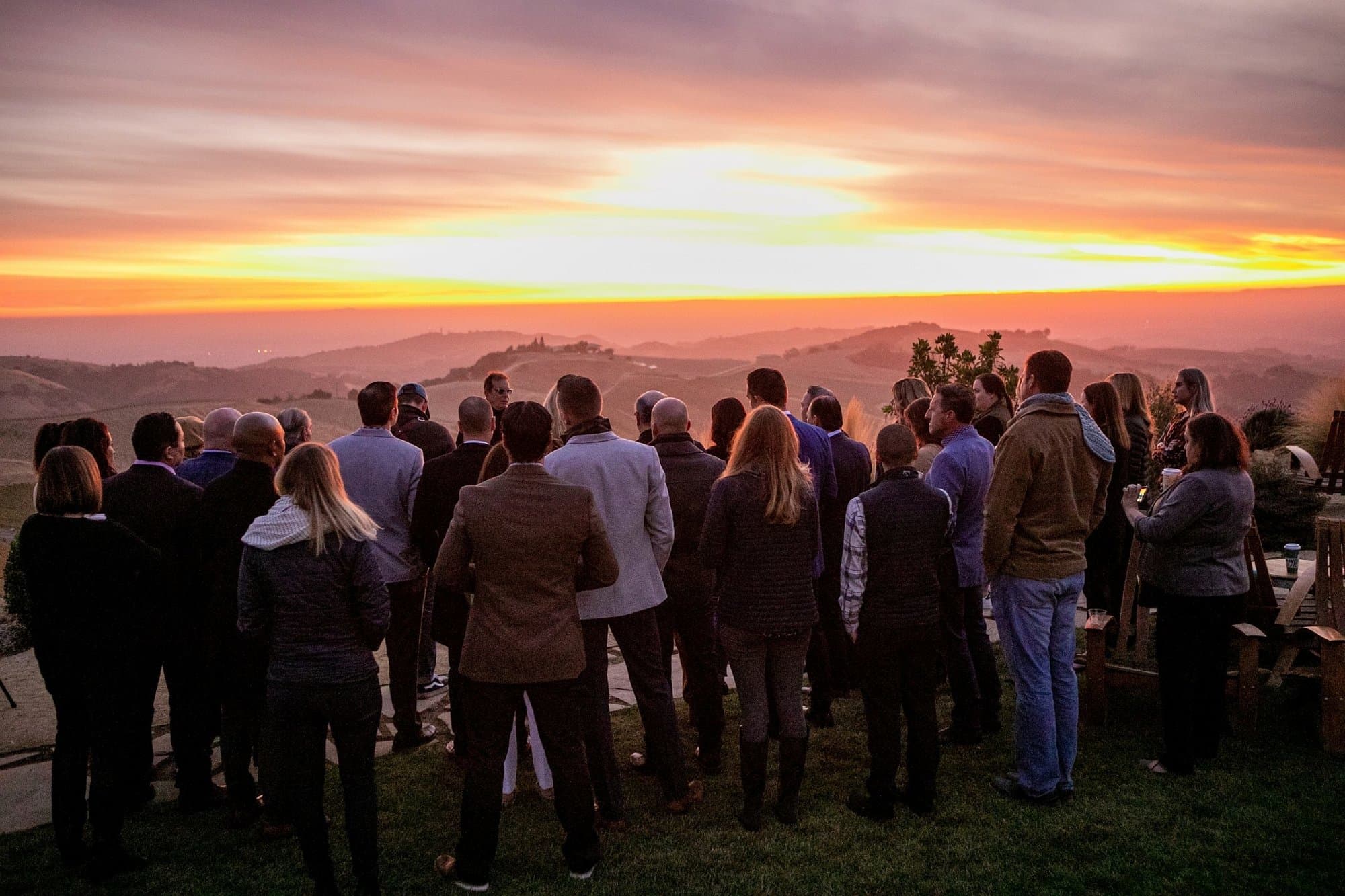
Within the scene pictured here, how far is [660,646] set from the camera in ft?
15.1

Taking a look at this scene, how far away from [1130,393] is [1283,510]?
20.7 feet

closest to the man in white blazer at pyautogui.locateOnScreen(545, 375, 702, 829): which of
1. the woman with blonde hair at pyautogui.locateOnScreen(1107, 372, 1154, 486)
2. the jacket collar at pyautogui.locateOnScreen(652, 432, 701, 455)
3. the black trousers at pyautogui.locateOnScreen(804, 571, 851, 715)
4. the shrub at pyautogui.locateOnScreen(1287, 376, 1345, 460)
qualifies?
the jacket collar at pyautogui.locateOnScreen(652, 432, 701, 455)

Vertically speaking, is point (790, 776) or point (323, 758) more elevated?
point (323, 758)

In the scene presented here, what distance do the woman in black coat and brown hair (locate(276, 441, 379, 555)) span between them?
1103 millimetres

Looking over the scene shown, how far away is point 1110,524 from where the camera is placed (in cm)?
641

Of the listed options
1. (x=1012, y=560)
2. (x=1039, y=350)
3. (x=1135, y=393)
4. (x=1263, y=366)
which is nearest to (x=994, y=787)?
(x=1012, y=560)

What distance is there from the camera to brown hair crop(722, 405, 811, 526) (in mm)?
4199

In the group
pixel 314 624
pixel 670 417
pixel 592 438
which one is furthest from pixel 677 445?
pixel 314 624

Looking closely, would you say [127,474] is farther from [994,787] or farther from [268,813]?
[994,787]

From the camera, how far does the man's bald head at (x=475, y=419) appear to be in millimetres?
5090

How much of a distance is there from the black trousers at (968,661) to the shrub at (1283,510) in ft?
24.0

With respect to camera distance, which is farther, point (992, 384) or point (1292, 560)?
point (1292, 560)

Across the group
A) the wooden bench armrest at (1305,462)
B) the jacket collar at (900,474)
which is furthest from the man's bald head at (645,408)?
the wooden bench armrest at (1305,462)

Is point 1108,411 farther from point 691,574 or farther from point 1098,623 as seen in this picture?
point 691,574
